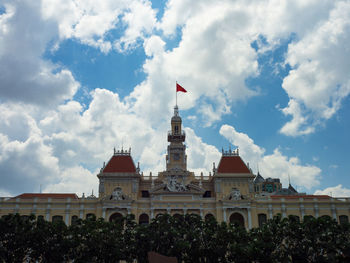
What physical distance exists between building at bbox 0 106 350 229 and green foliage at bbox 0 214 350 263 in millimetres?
17520

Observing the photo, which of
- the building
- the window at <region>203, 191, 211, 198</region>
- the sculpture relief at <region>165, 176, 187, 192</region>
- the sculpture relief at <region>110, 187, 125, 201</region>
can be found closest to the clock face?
the building

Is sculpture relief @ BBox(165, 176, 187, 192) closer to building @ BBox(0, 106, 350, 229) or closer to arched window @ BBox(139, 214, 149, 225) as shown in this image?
building @ BBox(0, 106, 350, 229)

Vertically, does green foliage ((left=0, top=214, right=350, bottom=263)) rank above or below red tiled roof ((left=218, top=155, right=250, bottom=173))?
below

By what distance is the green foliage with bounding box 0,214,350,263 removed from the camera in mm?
34500

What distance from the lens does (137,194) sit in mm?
59188

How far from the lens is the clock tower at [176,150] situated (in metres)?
64.2

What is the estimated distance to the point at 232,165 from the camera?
6281 cm

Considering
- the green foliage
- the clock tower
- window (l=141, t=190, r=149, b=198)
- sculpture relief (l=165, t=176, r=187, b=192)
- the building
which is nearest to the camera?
the green foliage

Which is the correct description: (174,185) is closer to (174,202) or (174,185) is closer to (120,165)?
(174,202)

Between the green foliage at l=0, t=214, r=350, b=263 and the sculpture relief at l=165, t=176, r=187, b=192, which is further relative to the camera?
the sculpture relief at l=165, t=176, r=187, b=192

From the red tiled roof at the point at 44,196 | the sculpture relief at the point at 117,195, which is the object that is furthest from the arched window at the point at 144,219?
the red tiled roof at the point at 44,196

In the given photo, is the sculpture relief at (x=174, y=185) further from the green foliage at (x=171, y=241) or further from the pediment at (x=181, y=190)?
the green foliage at (x=171, y=241)

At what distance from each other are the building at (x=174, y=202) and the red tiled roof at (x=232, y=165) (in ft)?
0.99

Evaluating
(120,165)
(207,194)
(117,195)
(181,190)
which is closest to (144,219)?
(117,195)
